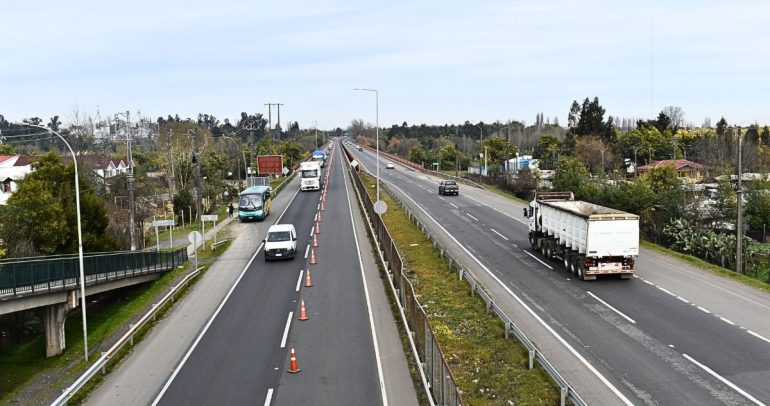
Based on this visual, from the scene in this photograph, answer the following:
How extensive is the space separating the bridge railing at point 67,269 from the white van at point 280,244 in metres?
5.23

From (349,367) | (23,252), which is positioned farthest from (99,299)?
(349,367)

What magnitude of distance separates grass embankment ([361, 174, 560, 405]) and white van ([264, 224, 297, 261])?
7182mm

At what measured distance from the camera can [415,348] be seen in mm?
17594

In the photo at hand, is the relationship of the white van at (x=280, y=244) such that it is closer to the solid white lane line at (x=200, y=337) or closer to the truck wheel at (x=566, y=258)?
the solid white lane line at (x=200, y=337)

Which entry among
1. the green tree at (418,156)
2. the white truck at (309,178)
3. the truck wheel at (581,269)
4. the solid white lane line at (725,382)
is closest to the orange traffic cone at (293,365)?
the solid white lane line at (725,382)

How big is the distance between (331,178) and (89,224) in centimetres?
5469

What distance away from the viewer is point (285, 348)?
19.6m

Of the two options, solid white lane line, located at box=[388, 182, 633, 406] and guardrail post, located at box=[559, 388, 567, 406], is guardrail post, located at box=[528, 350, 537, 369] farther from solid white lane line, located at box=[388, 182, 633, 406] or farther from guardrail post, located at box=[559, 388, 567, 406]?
guardrail post, located at box=[559, 388, 567, 406]

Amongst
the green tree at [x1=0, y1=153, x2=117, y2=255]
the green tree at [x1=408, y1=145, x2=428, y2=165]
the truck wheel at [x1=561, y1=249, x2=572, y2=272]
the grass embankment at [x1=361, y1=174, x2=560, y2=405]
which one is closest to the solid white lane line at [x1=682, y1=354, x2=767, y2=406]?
Result: the grass embankment at [x1=361, y1=174, x2=560, y2=405]

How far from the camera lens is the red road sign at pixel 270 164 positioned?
82312 millimetres

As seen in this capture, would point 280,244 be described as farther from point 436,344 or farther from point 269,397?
point 436,344

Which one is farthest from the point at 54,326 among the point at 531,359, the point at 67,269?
the point at 531,359

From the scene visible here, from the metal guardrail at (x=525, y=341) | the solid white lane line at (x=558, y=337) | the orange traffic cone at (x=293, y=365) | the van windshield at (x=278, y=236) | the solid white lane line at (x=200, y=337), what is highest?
the van windshield at (x=278, y=236)

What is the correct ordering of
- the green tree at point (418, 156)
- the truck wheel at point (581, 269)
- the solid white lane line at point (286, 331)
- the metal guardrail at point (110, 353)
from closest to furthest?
the metal guardrail at point (110, 353)
the solid white lane line at point (286, 331)
the truck wheel at point (581, 269)
the green tree at point (418, 156)
